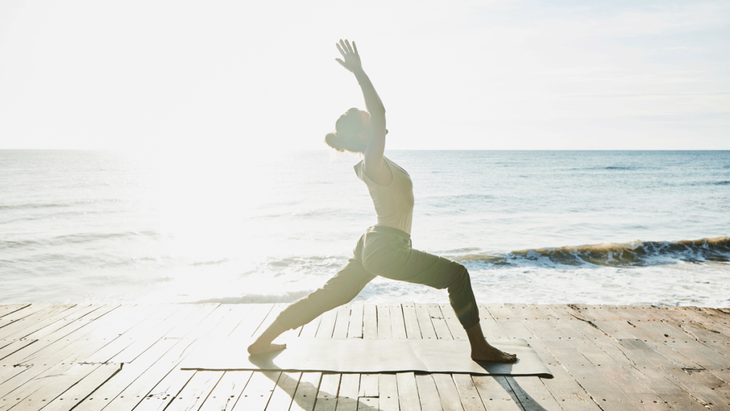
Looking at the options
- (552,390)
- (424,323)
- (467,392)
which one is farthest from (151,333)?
(552,390)

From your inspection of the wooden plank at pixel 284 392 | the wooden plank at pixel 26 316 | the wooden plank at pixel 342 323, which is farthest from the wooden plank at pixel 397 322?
the wooden plank at pixel 26 316

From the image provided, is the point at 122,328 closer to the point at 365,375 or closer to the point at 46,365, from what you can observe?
the point at 46,365

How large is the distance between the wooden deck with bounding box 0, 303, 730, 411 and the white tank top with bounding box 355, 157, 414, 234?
1102 mm

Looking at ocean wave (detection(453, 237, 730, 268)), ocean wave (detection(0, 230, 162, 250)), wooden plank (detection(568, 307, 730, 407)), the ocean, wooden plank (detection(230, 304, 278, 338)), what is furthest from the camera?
ocean wave (detection(0, 230, 162, 250))

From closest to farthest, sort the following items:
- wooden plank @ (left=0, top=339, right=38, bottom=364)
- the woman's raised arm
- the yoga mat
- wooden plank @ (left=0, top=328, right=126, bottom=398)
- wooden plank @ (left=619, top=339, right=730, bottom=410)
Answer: the woman's raised arm < wooden plank @ (left=619, top=339, right=730, bottom=410) < wooden plank @ (left=0, top=328, right=126, bottom=398) < the yoga mat < wooden plank @ (left=0, top=339, right=38, bottom=364)

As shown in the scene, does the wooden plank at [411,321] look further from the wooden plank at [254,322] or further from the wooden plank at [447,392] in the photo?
the wooden plank at [254,322]

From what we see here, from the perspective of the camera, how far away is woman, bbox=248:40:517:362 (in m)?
2.77

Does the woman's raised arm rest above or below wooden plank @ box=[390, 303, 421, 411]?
above

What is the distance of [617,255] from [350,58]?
35.1ft

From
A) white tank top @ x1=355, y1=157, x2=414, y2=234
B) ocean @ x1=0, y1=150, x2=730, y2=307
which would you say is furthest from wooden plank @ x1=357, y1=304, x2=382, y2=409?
ocean @ x1=0, y1=150, x2=730, y2=307

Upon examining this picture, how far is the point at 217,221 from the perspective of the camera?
19.9 metres

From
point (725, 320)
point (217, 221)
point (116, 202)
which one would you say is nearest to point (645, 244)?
point (725, 320)

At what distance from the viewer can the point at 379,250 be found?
311 centimetres

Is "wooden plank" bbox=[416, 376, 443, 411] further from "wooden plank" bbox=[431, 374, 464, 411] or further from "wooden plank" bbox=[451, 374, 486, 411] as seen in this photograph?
"wooden plank" bbox=[451, 374, 486, 411]
